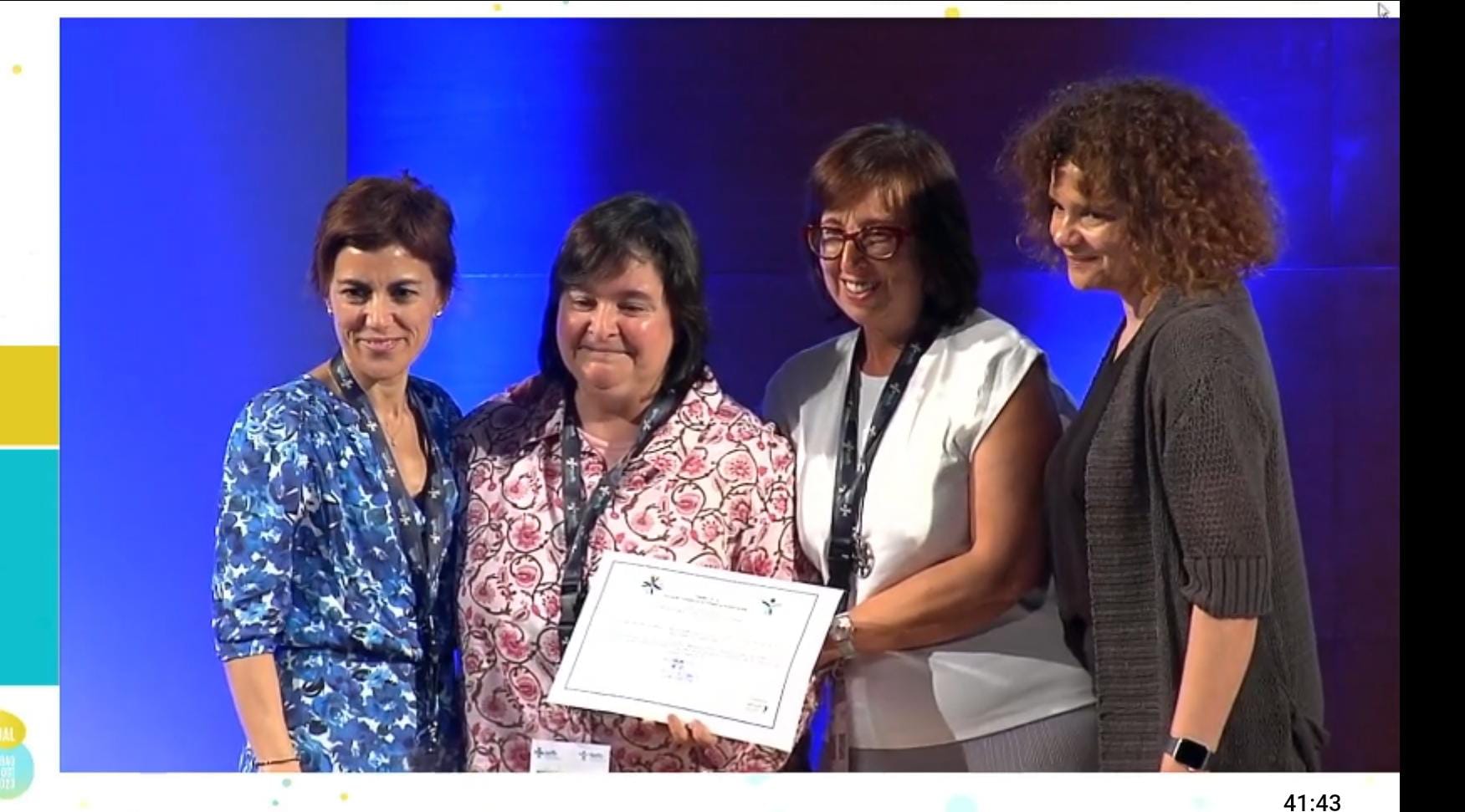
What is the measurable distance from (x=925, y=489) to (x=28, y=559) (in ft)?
4.56

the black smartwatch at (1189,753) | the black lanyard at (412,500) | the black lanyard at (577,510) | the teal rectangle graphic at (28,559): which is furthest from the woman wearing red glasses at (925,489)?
the teal rectangle graphic at (28,559)

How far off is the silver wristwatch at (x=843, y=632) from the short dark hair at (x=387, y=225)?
0.77m

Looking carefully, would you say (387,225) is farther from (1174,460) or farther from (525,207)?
(1174,460)

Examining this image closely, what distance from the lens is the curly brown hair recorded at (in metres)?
2.27

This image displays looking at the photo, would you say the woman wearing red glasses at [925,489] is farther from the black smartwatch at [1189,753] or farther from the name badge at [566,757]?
the name badge at [566,757]

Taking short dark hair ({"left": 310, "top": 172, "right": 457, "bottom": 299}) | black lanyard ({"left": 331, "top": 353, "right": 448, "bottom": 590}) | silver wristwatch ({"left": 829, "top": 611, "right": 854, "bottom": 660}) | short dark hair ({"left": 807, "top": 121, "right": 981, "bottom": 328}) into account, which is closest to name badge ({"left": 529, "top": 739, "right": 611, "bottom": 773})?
black lanyard ({"left": 331, "top": 353, "right": 448, "bottom": 590})

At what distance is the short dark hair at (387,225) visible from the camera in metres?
2.36

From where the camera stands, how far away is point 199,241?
2.44 meters

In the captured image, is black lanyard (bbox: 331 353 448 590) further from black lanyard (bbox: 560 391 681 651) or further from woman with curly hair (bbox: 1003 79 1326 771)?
woman with curly hair (bbox: 1003 79 1326 771)

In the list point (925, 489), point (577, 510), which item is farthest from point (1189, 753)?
point (577, 510)

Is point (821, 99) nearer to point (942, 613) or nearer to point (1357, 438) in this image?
point (942, 613)

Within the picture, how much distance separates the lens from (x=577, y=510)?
2.35 meters
